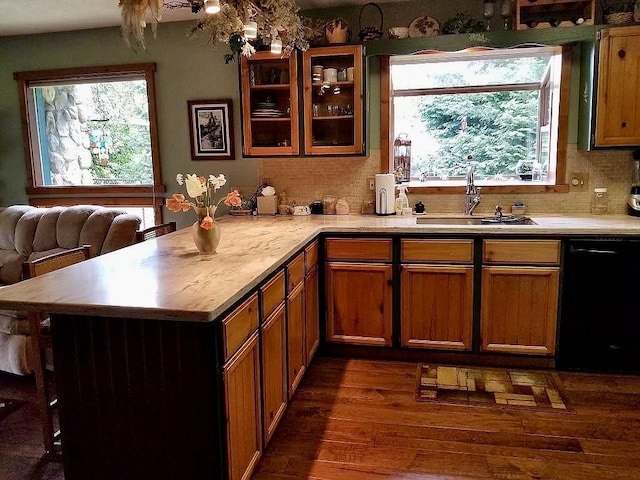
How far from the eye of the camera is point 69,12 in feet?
13.1

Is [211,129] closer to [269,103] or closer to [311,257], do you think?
[269,103]

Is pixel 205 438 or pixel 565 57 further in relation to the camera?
pixel 565 57

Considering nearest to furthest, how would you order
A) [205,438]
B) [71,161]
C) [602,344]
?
1. [205,438]
2. [602,344]
3. [71,161]

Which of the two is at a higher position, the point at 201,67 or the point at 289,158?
the point at 201,67

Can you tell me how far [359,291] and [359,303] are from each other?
0.28 feet

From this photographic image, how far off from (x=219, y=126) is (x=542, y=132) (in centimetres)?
252

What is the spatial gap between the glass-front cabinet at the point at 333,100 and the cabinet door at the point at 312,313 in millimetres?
994

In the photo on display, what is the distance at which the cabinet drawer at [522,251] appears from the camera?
323cm

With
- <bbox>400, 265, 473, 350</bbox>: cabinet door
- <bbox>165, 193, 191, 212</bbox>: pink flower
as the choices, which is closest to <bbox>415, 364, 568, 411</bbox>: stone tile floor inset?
<bbox>400, 265, 473, 350</bbox>: cabinet door

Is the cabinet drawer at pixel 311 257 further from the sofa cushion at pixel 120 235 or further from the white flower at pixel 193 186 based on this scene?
the sofa cushion at pixel 120 235

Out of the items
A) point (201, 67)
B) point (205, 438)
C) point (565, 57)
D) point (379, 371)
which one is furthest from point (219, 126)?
point (205, 438)

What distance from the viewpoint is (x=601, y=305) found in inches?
127

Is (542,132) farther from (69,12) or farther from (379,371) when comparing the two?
(69,12)

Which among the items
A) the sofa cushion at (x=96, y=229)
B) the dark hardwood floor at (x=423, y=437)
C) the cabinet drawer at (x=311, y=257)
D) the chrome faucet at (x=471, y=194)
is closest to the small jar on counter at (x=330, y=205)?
the cabinet drawer at (x=311, y=257)
